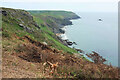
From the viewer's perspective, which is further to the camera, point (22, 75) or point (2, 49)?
point (2, 49)

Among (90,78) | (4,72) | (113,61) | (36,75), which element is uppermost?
(4,72)

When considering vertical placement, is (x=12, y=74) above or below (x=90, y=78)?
above

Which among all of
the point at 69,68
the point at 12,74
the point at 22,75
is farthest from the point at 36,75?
the point at 69,68

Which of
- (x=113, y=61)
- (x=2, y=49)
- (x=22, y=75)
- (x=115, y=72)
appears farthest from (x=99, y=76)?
(x=113, y=61)

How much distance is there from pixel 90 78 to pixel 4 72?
4.98m

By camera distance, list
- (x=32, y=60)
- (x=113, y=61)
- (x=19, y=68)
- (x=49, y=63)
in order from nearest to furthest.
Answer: (x=19, y=68), (x=49, y=63), (x=32, y=60), (x=113, y=61)

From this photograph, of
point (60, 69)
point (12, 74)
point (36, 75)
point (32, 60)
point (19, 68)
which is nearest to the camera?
point (12, 74)

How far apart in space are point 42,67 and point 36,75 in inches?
55.5

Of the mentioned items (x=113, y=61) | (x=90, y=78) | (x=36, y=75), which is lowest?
(x=113, y=61)

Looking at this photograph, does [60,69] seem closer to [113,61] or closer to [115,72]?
[115,72]

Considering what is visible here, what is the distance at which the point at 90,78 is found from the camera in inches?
287

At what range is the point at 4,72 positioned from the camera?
6.64 m

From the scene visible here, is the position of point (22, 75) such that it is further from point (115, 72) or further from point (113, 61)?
point (113, 61)

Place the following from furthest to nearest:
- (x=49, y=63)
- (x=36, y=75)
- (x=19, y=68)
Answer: (x=49, y=63)
(x=19, y=68)
(x=36, y=75)
